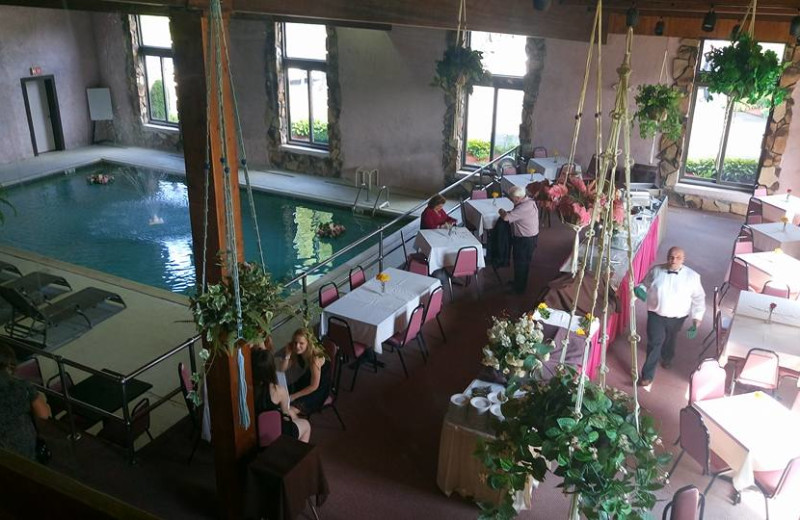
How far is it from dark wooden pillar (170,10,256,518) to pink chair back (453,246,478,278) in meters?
3.83

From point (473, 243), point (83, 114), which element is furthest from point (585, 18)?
point (83, 114)

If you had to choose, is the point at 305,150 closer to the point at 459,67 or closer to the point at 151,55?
→ the point at 151,55

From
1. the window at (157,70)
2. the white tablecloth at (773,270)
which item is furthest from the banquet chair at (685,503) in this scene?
the window at (157,70)

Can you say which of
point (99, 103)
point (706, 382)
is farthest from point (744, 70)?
point (99, 103)

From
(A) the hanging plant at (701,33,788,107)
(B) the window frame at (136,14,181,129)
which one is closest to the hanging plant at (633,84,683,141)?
(A) the hanging plant at (701,33,788,107)

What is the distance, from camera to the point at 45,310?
8.29 metres

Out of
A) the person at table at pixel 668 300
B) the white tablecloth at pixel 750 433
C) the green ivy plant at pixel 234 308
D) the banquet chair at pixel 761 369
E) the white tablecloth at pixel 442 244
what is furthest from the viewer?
the white tablecloth at pixel 442 244

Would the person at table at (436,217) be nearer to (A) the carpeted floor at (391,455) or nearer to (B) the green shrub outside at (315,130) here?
(A) the carpeted floor at (391,455)

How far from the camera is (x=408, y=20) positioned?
6.75 metres

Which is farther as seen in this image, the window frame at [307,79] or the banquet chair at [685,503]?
the window frame at [307,79]

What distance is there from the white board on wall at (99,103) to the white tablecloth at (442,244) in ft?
43.6

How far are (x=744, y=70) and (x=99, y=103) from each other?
16.6 m

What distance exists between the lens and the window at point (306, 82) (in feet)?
50.2

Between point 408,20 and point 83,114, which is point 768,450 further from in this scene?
point 83,114
